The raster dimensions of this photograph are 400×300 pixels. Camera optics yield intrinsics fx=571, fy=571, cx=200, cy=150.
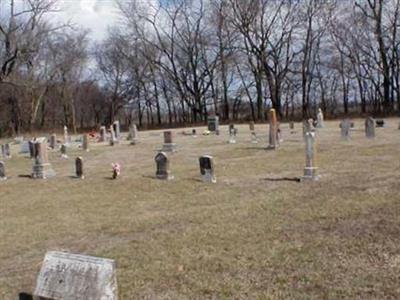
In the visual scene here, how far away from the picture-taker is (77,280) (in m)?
3.66

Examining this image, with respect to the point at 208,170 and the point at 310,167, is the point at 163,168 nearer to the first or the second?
the point at 208,170

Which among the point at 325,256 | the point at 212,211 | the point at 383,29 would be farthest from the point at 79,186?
the point at 383,29

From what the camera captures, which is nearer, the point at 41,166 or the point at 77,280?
the point at 77,280

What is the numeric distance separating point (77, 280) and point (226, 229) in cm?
372

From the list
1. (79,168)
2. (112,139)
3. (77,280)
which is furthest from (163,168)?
(112,139)

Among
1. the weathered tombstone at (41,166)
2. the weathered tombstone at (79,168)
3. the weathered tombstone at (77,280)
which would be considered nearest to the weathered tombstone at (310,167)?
the weathered tombstone at (79,168)

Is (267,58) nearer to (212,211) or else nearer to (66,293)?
(212,211)

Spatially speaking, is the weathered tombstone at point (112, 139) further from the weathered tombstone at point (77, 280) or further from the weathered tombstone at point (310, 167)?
the weathered tombstone at point (77, 280)

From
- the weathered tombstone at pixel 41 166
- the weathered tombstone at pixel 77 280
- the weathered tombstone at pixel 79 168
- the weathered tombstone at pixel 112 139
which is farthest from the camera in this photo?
the weathered tombstone at pixel 112 139

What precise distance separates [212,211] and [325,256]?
123 inches

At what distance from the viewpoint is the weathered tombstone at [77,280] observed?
11.9 ft

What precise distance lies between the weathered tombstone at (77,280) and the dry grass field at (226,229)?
1352 mm

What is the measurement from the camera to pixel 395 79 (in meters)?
44.4

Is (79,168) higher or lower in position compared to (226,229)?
higher
